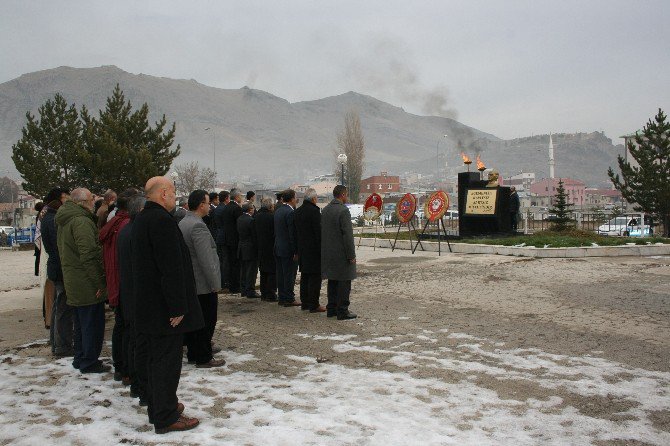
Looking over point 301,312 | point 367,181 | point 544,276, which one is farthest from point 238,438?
point 367,181

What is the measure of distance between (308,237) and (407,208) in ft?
29.2

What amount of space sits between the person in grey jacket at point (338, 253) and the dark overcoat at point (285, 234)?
776 millimetres

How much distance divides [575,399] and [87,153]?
27.3 m

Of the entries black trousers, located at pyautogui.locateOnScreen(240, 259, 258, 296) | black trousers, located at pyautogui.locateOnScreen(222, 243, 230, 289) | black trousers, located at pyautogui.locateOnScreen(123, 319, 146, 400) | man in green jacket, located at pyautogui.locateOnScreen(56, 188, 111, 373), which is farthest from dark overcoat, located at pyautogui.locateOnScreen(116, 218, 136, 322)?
black trousers, located at pyautogui.locateOnScreen(222, 243, 230, 289)

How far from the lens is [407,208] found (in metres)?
17.4

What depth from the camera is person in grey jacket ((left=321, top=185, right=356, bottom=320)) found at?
8234mm

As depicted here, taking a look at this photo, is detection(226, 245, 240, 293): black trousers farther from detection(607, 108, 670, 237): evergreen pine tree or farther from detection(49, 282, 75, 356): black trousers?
detection(607, 108, 670, 237): evergreen pine tree

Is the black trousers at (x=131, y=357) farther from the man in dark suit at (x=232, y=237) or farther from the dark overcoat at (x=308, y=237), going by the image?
the man in dark suit at (x=232, y=237)

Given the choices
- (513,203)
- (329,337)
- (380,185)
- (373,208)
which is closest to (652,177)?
(513,203)

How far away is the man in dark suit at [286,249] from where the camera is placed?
9.21m

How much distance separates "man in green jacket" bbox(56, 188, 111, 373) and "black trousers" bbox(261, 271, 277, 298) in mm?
4263

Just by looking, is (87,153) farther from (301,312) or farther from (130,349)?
(130,349)

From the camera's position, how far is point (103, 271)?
5.82 meters

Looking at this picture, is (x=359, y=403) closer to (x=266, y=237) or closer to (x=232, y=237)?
(x=266, y=237)
